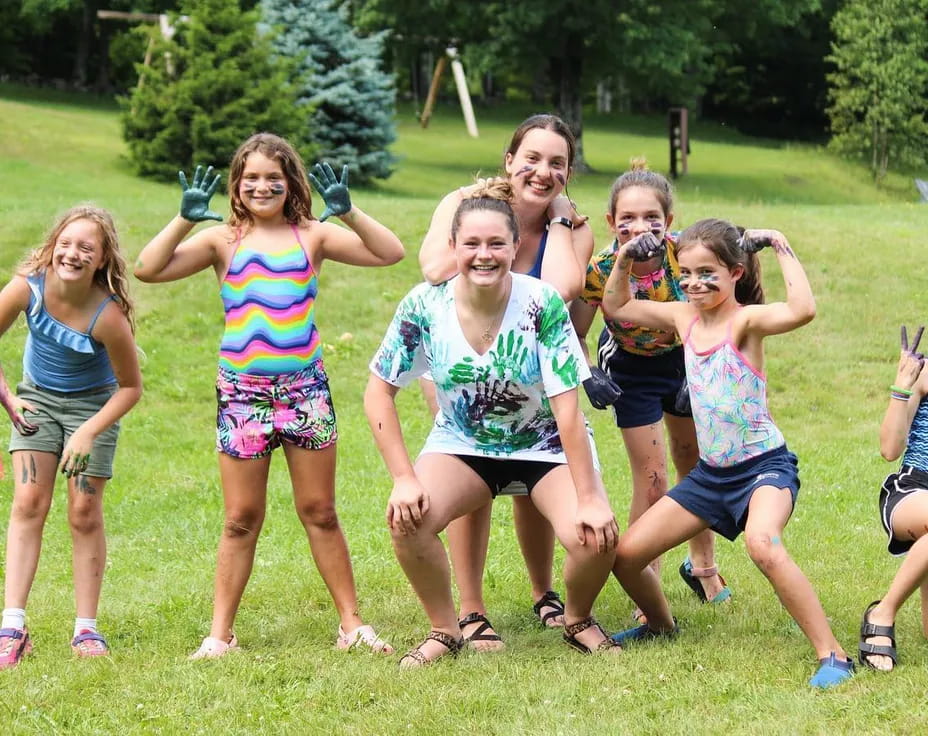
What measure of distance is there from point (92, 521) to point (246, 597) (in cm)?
102

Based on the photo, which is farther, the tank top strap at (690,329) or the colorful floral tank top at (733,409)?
the tank top strap at (690,329)

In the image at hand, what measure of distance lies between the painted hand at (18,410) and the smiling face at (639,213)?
2.62 metres

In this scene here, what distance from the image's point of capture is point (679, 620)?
534cm

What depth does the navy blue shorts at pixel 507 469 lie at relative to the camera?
15.8ft

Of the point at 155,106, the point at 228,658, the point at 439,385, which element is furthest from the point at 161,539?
the point at 155,106

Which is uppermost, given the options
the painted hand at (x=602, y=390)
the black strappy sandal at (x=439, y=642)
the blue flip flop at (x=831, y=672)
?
the painted hand at (x=602, y=390)

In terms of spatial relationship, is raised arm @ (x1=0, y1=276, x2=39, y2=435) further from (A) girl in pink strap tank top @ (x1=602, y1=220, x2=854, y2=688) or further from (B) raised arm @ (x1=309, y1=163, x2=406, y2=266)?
(A) girl in pink strap tank top @ (x1=602, y1=220, x2=854, y2=688)

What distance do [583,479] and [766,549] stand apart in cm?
72

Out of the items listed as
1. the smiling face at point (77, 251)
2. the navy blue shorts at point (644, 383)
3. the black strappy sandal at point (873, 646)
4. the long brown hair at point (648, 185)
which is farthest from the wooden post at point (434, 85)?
the black strappy sandal at point (873, 646)

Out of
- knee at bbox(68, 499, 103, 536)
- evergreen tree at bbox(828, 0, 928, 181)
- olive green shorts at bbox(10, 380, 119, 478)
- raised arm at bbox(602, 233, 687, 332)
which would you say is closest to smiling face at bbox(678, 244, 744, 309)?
raised arm at bbox(602, 233, 687, 332)

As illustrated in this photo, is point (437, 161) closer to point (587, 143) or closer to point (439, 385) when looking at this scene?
point (587, 143)

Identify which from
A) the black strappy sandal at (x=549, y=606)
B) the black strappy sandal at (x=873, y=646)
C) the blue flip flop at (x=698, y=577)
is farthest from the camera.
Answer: the blue flip flop at (x=698, y=577)

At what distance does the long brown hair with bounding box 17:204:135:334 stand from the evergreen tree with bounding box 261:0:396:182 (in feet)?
56.9

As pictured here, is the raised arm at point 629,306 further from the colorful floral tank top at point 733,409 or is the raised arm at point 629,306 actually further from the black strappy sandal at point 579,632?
the black strappy sandal at point 579,632
